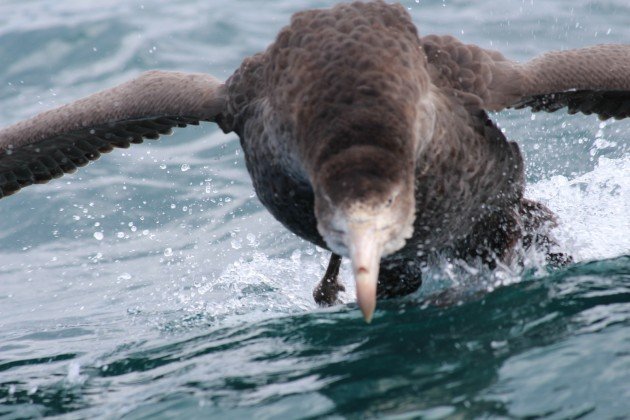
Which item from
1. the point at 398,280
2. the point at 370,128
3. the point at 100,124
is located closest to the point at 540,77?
the point at 398,280

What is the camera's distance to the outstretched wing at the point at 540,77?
22.5 ft

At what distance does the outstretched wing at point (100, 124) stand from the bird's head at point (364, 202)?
105 inches

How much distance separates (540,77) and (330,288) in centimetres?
223

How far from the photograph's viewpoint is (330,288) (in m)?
8.18

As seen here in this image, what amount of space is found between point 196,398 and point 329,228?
1.42 m

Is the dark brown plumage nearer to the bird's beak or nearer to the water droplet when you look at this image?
the bird's beak

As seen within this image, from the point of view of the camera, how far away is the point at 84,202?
1138cm

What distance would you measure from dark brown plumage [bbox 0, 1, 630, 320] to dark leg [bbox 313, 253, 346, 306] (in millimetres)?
11

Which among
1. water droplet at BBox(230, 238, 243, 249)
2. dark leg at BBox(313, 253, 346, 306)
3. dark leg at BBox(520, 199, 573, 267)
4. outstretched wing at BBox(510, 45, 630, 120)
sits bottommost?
water droplet at BBox(230, 238, 243, 249)

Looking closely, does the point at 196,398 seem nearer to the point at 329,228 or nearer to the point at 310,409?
the point at 310,409

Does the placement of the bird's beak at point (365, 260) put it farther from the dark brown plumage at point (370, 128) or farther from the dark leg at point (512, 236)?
the dark leg at point (512, 236)

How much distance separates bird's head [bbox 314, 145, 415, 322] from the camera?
509cm

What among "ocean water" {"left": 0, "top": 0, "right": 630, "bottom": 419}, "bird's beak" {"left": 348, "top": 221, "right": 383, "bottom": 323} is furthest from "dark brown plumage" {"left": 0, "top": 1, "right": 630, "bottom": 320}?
"ocean water" {"left": 0, "top": 0, "right": 630, "bottom": 419}

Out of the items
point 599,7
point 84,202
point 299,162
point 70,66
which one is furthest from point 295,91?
point 599,7
